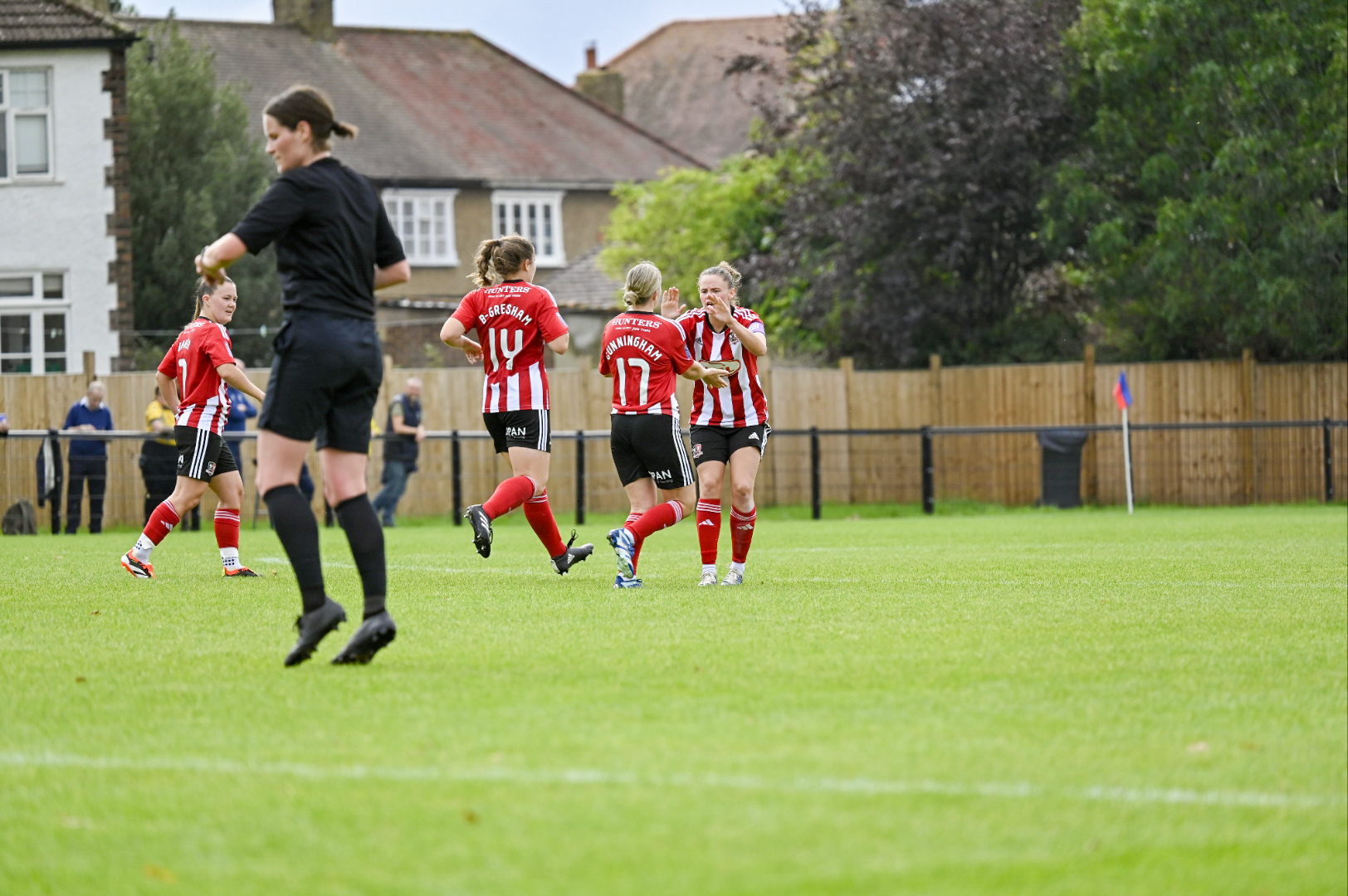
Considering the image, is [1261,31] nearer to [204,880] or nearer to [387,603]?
[387,603]

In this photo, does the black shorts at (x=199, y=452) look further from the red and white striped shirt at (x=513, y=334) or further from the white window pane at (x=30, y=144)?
the white window pane at (x=30, y=144)

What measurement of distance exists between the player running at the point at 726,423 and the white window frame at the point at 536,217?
3393 centimetres

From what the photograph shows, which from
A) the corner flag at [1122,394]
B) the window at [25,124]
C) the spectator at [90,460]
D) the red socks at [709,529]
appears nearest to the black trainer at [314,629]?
the red socks at [709,529]

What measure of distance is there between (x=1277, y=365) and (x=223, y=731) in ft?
77.4

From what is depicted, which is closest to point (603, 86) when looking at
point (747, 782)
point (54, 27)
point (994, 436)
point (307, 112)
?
point (54, 27)

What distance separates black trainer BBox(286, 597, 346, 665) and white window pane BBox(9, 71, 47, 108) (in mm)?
25712

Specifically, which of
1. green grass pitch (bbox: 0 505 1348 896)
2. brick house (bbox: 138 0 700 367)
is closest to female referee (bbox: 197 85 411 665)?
green grass pitch (bbox: 0 505 1348 896)

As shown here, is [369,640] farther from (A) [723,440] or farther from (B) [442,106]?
(B) [442,106]

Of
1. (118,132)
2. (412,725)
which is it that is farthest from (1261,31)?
(412,725)

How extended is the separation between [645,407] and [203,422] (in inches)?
119

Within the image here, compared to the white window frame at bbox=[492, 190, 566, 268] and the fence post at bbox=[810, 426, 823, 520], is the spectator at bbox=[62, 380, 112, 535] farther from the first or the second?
the white window frame at bbox=[492, 190, 566, 268]

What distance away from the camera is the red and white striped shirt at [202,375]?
10656mm

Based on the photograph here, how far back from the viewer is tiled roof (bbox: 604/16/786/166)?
60.2 meters

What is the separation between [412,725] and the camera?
4859 millimetres
